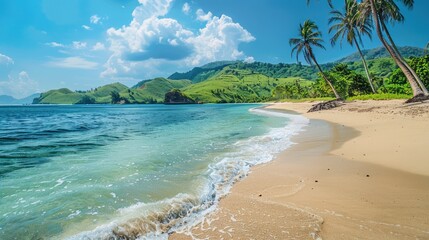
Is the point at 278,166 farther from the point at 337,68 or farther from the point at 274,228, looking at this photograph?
the point at 337,68

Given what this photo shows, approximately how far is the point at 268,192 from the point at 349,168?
4.20 meters

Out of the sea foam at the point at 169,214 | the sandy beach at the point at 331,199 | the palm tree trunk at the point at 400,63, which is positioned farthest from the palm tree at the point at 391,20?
the sea foam at the point at 169,214

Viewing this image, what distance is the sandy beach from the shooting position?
523cm

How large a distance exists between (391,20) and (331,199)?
123 ft

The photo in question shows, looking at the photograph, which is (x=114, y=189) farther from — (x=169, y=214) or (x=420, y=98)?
(x=420, y=98)

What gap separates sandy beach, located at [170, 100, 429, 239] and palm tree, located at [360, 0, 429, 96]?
21999mm

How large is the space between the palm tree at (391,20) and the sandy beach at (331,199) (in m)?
22.0

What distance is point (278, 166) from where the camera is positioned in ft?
35.2

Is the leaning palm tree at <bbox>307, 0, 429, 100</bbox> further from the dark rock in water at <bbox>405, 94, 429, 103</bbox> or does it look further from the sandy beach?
the sandy beach

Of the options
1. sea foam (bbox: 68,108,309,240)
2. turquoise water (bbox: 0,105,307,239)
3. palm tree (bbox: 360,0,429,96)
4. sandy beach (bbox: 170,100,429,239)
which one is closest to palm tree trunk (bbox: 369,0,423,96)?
palm tree (bbox: 360,0,429,96)

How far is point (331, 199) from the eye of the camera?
684cm

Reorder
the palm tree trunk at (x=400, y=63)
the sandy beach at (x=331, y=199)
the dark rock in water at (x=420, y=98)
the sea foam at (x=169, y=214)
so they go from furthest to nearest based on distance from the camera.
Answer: the palm tree trunk at (x=400, y=63) → the dark rock in water at (x=420, y=98) → the sea foam at (x=169, y=214) → the sandy beach at (x=331, y=199)

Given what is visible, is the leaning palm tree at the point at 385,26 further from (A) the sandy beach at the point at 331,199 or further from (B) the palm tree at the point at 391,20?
(A) the sandy beach at the point at 331,199

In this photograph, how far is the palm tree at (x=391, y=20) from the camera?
2903 cm
